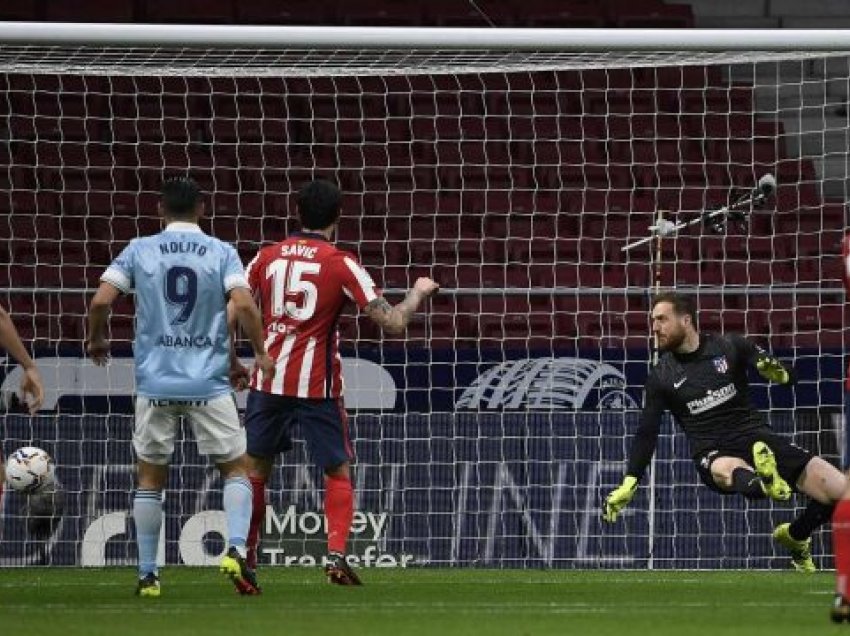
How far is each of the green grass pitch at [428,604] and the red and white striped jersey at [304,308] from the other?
3.27ft

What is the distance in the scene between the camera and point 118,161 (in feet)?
54.2

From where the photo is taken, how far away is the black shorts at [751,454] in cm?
1140

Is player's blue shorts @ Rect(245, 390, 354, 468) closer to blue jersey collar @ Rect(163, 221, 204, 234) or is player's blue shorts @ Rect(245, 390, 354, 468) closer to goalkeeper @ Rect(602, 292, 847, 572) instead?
blue jersey collar @ Rect(163, 221, 204, 234)

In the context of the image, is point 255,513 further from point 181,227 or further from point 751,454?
point 751,454

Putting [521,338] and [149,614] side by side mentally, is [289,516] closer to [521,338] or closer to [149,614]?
[521,338]

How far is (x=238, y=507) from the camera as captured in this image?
9695mm

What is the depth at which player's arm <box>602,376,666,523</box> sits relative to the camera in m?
10.3

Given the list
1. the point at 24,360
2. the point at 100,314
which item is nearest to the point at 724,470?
the point at 100,314

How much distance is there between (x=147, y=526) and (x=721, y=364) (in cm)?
347

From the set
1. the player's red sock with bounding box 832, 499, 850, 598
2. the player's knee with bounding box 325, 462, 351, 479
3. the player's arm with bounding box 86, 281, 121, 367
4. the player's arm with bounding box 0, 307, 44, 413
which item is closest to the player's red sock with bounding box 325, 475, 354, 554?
the player's knee with bounding box 325, 462, 351, 479

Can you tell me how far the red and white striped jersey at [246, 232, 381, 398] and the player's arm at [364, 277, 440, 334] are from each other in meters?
0.25

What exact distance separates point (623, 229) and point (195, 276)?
7863mm

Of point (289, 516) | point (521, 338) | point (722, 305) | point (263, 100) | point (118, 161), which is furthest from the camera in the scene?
point (263, 100)

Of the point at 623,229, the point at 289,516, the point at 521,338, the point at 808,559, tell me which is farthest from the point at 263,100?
the point at 808,559
